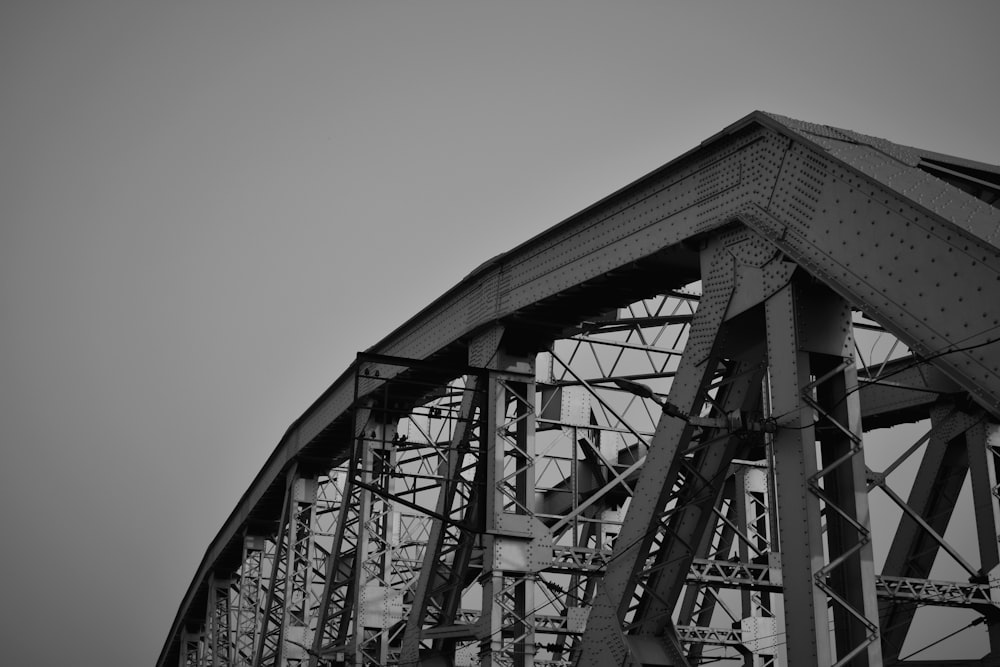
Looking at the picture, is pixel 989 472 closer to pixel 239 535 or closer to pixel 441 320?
pixel 441 320

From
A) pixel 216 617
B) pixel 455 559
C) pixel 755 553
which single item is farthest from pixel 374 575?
pixel 216 617

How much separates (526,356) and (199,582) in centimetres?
3835

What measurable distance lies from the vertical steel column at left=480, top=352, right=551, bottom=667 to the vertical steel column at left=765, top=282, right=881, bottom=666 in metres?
7.04

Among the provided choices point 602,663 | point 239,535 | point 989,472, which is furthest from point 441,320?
point 239,535

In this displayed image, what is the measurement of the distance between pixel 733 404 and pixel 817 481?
2.62 meters

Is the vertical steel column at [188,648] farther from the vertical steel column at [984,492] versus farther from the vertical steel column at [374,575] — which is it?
the vertical steel column at [984,492]

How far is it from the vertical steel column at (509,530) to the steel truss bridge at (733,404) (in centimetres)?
4

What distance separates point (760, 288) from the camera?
15273mm

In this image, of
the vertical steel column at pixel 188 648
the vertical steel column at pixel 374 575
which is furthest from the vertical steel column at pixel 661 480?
the vertical steel column at pixel 188 648

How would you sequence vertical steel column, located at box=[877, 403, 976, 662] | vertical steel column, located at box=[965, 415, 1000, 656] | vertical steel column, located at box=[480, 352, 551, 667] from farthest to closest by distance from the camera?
vertical steel column, located at box=[877, 403, 976, 662], vertical steel column, located at box=[965, 415, 1000, 656], vertical steel column, located at box=[480, 352, 551, 667]

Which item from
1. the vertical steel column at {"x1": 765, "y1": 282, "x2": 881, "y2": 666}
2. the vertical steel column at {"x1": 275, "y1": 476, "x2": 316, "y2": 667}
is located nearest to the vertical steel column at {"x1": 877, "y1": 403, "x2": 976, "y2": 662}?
the vertical steel column at {"x1": 765, "y1": 282, "x2": 881, "y2": 666}

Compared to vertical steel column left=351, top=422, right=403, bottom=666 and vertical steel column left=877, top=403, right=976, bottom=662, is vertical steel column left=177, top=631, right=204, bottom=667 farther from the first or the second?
vertical steel column left=877, top=403, right=976, bottom=662

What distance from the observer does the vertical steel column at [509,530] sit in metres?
20.4

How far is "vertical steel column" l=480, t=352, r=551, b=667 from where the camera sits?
2041 centimetres
